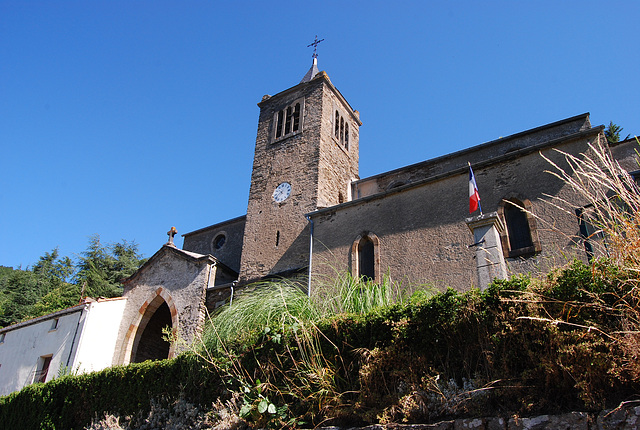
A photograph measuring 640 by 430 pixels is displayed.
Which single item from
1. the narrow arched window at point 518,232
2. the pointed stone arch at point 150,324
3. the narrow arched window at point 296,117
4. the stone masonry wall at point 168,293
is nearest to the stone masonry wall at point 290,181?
the narrow arched window at point 296,117

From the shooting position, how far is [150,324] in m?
18.1

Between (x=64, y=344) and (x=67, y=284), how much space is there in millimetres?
19404

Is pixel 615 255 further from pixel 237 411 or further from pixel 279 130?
pixel 279 130

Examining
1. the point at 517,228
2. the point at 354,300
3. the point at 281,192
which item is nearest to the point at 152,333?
the point at 281,192

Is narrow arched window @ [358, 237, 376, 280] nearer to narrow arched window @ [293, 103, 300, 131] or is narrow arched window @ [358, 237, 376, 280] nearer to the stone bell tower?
the stone bell tower

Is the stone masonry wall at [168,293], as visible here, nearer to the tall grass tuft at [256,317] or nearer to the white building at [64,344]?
the white building at [64,344]

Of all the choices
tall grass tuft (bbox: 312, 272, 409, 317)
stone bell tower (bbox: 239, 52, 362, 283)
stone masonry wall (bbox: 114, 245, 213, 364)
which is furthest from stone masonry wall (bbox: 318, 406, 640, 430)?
stone masonry wall (bbox: 114, 245, 213, 364)

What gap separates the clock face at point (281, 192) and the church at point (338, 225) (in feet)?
0.17

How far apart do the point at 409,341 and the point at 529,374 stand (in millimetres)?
1436

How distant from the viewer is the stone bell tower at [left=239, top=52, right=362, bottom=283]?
17.0 m

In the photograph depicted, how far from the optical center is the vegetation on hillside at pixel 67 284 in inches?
1217

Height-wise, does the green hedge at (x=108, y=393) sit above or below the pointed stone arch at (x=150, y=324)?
below

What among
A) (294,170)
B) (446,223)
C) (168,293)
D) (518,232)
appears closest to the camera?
(518,232)

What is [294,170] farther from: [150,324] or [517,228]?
[517,228]
